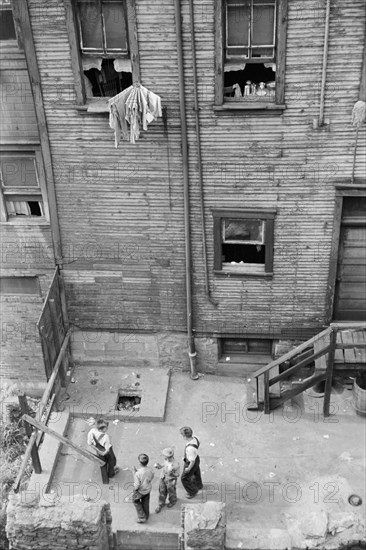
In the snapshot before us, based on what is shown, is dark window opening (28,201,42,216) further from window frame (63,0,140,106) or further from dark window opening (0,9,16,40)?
dark window opening (0,9,16,40)

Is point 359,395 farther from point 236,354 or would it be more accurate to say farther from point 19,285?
point 19,285

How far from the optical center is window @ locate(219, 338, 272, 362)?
1658 cm

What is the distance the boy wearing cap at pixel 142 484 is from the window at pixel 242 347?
4911 millimetres

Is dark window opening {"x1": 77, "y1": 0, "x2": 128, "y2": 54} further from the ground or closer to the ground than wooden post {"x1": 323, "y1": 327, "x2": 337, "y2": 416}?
further from the ground

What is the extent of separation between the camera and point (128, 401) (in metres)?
16.2

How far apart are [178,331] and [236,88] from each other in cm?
596

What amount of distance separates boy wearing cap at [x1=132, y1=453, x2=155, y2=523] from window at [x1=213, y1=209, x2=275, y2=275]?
194 inches

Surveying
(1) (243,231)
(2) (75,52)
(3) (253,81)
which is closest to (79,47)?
(2) (75,52)

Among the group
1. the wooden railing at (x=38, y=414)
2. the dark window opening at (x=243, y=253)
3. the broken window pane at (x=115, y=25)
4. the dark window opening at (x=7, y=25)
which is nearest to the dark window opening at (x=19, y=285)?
the wooden railing at (x=38, y=414)

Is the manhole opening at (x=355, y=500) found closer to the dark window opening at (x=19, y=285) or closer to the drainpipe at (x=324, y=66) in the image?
the drainpipe at (x=324, y=66)

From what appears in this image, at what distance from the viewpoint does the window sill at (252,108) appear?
13.3 meters

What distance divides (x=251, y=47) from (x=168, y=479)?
854cm

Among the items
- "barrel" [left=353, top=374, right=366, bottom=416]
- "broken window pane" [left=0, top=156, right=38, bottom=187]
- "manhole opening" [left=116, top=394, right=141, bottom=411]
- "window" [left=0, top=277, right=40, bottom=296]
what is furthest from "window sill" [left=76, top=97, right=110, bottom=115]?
"barrel" [left=353, top=374, right=366, bottom=416]

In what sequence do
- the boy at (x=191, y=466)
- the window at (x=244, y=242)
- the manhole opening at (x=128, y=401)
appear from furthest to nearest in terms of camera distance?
the manhole opening at (x=128, y=401) → the window at (x=244, y=242) → the boy at (x=191, y=466)
